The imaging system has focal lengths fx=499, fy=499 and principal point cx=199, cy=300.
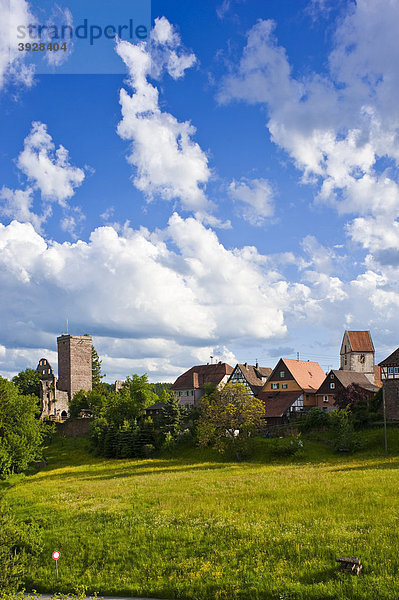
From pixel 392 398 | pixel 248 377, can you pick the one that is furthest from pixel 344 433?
pixel 248 377

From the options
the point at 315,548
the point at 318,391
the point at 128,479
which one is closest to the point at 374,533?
the point at 315,548

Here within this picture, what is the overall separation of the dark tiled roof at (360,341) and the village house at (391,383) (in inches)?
1201

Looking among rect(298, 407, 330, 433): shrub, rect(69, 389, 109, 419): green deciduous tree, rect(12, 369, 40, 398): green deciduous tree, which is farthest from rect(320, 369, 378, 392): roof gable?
rect(12, 369, 40, 398): green deciduous tree

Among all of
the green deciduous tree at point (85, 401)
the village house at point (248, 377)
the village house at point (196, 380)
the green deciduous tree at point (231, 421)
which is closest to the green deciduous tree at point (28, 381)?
the green deciduous tree at point (85, 401)

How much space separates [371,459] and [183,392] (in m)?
46.5

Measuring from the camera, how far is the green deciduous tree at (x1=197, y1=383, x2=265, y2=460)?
54.7 m

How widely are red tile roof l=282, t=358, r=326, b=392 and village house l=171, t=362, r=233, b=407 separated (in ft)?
45.8

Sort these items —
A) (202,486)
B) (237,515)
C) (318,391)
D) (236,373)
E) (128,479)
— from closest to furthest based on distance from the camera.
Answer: (237,515)
(202,486)
(128,479)
(318,391)
(236,373)

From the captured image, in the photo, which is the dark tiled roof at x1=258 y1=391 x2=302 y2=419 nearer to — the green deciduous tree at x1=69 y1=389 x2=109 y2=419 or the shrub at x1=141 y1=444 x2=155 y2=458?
the shrub at x1=141 y1=444 x2=155 y2=458

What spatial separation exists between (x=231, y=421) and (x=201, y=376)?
34.9 metres

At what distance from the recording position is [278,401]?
72.2 metres

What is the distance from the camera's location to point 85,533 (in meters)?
29.7

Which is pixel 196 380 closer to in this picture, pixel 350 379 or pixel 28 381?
pixel 350 379

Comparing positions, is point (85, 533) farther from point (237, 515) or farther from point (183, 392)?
point (183, 392)
